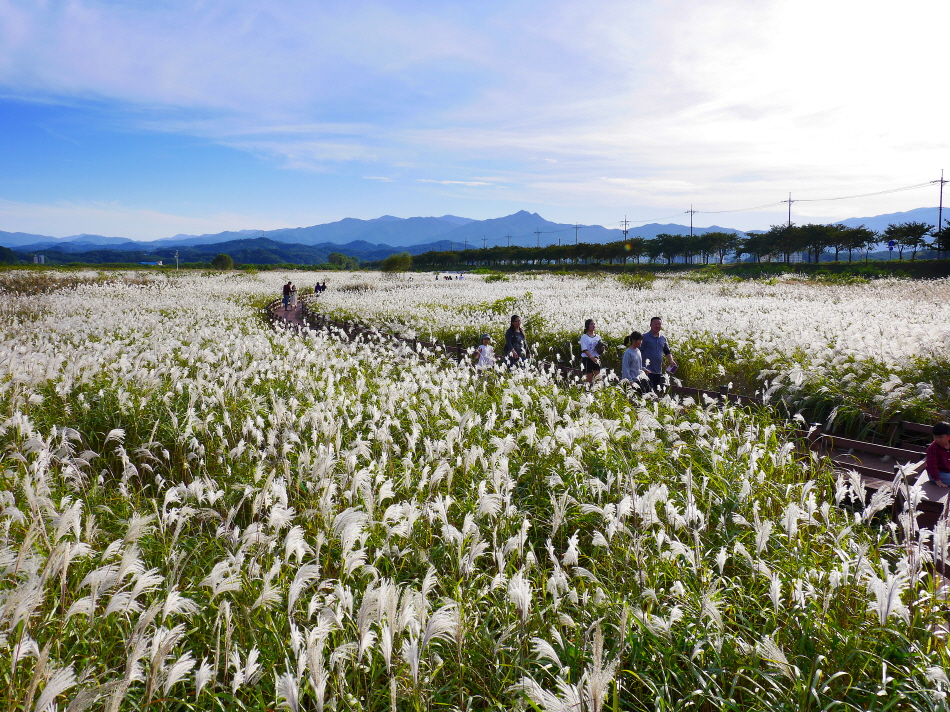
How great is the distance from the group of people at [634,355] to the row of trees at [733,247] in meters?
62.2

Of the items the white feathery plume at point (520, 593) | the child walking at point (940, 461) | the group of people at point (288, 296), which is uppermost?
the group of people at point (288, 296)

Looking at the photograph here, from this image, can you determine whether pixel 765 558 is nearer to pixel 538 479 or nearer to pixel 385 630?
pixel 538 479

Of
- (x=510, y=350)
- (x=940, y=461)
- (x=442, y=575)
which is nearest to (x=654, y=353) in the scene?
(x=510, y=350)

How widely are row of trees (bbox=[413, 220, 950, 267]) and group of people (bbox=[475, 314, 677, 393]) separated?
2449 inches

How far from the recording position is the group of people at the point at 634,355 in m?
9.91

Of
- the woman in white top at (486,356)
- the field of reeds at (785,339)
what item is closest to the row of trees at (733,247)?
the field of reeds at (785,339)

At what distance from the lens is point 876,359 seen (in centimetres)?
1053

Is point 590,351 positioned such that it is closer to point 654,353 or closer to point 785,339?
point 654,353

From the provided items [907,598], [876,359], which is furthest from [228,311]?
[907,598]

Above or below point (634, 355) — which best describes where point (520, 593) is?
below

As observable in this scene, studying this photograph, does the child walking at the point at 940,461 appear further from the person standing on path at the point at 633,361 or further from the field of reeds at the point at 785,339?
the person standing on path at the point at 633,361

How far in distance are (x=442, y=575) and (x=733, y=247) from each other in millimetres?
117887

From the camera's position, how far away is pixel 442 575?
4.06 meters

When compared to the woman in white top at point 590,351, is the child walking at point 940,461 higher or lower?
lower
